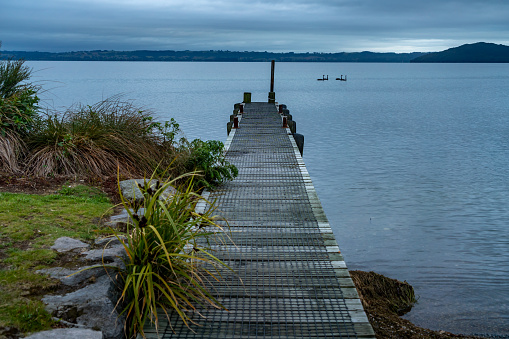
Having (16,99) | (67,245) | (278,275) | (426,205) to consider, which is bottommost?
(426,205)

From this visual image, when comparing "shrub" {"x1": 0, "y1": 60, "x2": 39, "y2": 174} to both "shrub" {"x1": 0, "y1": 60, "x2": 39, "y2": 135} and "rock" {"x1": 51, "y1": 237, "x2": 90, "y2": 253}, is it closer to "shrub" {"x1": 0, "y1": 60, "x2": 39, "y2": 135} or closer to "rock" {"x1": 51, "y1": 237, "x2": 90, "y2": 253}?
"shrub" {"x1": 0, "y1": 60, "x2": 39, "y2": 135}

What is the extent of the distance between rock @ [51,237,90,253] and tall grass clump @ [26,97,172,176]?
2.77 m

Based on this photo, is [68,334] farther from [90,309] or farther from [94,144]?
[94,144]

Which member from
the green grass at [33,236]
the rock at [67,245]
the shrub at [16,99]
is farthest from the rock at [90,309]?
the shrub at [16,99]

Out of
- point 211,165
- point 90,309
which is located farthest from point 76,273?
point 211,165

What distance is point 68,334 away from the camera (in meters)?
2.91

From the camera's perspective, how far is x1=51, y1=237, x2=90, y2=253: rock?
4.02m

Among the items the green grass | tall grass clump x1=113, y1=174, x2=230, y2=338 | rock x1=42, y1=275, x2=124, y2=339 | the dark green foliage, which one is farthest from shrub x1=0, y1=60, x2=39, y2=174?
rock x1=42, y1=275, x2=124, y2=339

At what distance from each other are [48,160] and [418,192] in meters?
11.8

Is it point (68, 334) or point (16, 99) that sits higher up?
point (16, 99)

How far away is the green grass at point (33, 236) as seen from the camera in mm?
3057

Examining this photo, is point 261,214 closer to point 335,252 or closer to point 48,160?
point 335,252

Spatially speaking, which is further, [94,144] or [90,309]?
[94,144]

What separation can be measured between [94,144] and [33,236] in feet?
12.9
